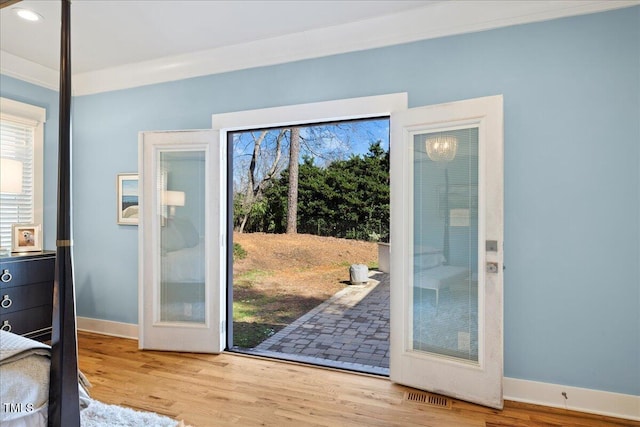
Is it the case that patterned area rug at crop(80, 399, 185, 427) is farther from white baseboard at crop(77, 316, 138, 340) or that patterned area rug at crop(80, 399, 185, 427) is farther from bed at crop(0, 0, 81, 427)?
→ white baseboard at crop(77, 316, 138, 340)

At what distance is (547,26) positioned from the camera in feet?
7.92

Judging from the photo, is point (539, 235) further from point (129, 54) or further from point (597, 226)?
point (129, 54)

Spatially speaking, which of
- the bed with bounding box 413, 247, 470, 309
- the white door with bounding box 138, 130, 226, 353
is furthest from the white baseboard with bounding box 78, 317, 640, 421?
the white door with bounding box 138, 130, 226, 353

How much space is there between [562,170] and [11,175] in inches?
150

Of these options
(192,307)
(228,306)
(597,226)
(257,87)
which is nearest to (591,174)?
(597,226)

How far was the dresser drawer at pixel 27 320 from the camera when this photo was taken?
8.84 ft

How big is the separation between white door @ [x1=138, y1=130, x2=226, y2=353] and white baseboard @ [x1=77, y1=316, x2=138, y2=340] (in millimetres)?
401

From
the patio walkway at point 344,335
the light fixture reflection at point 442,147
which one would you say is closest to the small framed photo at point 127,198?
the patio walkway at point 344,335

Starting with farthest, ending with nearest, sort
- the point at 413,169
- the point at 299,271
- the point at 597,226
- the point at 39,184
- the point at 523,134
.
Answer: the point at 299,271
the point at 39,184
the point at 413,169
the point at 523,134
the point at 597,226

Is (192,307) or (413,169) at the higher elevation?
(413,169)

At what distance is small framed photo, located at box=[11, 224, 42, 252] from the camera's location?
3.00 m

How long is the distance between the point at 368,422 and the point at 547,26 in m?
2.76

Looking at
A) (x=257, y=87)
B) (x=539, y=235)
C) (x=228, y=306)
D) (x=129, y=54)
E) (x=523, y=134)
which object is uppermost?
(x=129, y=54)

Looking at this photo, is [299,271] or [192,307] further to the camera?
[299,271]
